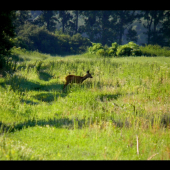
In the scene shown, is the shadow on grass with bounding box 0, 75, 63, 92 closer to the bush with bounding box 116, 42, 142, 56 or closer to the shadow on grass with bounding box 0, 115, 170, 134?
the shadow on grass with bounding box 0, 115, 170, 134

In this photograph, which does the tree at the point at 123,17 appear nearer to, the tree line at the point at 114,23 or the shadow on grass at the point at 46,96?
the tree line at the point at 114,23

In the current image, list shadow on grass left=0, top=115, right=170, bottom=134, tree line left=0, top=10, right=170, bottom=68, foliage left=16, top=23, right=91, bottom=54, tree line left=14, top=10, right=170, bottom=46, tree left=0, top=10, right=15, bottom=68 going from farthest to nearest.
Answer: tree line left=14, top=10, right=170, bottom=46
foliage left=16, top=23, right=91, bottom=54
tree line left=0, top=10, right=170, bottom=68
tree left=0, top=10, right=15, bottom=68
shadow on grass left=0, top=115, right=170, bottom=134

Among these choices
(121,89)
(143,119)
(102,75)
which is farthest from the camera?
(102,75)

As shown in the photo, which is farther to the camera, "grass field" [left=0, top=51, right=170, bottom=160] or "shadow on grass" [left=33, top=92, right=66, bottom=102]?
"shadow on grass" [left=33, top=92, right=66, bottom=102]

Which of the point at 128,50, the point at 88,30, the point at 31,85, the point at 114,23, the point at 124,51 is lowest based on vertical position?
the point at 31,85

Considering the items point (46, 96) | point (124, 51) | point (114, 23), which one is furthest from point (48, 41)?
point (46, 96)

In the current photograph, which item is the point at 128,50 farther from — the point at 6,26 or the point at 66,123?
the point at 66,123

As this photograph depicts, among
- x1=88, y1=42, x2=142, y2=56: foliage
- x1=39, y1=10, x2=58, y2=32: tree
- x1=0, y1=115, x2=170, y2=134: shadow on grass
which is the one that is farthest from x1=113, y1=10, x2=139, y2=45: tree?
x1=0, y1=115, x2=170, y2=134: shadow on grass

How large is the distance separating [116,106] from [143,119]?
1593mm
